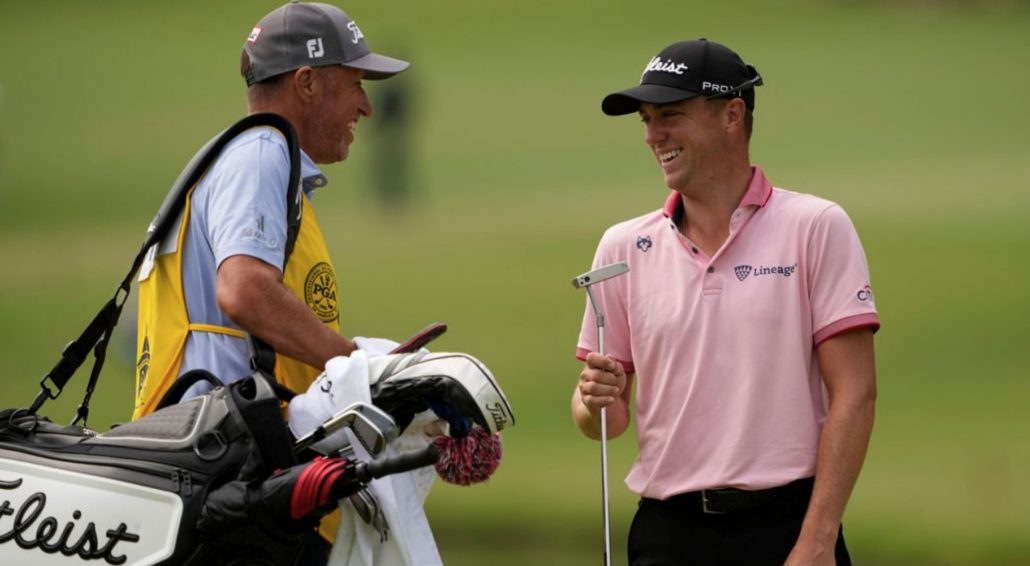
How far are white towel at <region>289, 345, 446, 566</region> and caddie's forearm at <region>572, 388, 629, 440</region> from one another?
21.1 inches

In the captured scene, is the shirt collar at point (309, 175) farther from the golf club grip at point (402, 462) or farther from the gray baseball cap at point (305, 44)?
the golf club grip at point (402, 462)

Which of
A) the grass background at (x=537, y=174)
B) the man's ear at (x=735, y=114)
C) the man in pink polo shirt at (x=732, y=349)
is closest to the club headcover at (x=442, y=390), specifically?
the man in pink polo shirt at (x=732, y=349)

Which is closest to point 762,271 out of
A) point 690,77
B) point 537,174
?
point 690,77

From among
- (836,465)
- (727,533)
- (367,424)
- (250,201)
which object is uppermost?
(250,201)

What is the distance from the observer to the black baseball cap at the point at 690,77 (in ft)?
12.5

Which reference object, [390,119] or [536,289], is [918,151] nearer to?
[536,289]

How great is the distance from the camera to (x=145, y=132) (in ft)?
36.2

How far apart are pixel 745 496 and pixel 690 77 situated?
91 cm

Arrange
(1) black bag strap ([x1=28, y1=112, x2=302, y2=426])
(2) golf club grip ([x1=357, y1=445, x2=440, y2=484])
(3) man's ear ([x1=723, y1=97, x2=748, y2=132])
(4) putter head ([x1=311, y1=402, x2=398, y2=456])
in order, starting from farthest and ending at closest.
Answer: (3) man's ear ([x1=723, y1=97, x2=748, y2=132]) → (1) black bag strap ([x1=28, y1=112, x2=302, y2=426]) → (4) putter head ([x1=311, y1=402, x2=398, y2=456]) → (2) golf club grip ([x1=357, y1=445, x2=440, y2=484])

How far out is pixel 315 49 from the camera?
12.4ft

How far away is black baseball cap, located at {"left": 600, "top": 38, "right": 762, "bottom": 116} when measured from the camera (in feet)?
12.5

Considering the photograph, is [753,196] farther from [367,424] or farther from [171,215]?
[171,215]

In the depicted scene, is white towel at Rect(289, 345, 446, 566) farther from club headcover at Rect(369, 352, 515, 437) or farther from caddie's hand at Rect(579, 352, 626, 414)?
caddie's hand at Rect(579, 352, 626, 414)

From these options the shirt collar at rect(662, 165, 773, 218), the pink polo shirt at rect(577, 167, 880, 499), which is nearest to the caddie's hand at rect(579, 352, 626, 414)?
the pink polo shirt at rect(577, 167, 880, 499)
